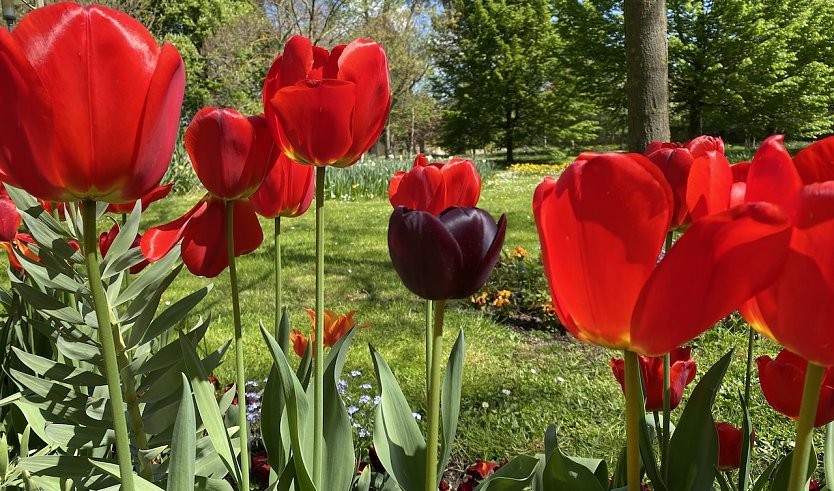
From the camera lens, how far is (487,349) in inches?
133

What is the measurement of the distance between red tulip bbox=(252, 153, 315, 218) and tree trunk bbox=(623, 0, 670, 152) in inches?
114

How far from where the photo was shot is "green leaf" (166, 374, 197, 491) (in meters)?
0.62

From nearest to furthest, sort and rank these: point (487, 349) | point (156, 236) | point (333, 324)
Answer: point (156, 236), point (333, 324), point (487, 349)

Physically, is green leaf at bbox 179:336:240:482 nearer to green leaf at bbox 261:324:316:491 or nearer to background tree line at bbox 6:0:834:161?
green leaf at bbox 261:324:316:491

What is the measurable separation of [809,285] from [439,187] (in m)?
0.53

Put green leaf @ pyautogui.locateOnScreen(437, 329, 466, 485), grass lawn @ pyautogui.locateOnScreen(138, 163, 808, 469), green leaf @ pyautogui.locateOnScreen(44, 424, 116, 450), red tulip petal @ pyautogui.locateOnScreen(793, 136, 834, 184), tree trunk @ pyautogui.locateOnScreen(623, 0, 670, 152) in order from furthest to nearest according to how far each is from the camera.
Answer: tree trunk @ pyautogui.locateOnScreen(623, 0, 670, 152) → grass lawn @ pyautogui.locateOnScreen(138, 163, 808, 469) → green leaf @ pyautogui.locateOnScreen(44, 424, 116, 450) → green leaf @ pyautogui.locateOnScreen(437, 329, 466, 485) → red tulip petal @ pyautogui.locateOnScreen(793, 136, 834, 184)

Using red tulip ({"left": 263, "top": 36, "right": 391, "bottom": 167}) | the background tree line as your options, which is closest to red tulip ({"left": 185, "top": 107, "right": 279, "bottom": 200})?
red tulip ({"left": 263, "top": 36, "right": 391, "bottom": 167})

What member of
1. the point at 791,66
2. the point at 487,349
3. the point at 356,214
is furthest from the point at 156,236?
the point at 791,66

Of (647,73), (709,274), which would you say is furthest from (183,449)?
(647,73)

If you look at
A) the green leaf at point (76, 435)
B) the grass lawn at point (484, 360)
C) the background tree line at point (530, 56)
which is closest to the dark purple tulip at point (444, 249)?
the green leaf at point (76, 435)

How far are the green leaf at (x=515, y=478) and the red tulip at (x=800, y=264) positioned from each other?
13.2 inches

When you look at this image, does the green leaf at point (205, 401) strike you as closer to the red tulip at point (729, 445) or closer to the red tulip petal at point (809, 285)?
the red tulip petal at point (809, 285)

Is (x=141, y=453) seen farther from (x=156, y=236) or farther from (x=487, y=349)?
(x=487, y=349)

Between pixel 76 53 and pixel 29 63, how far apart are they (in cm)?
3
